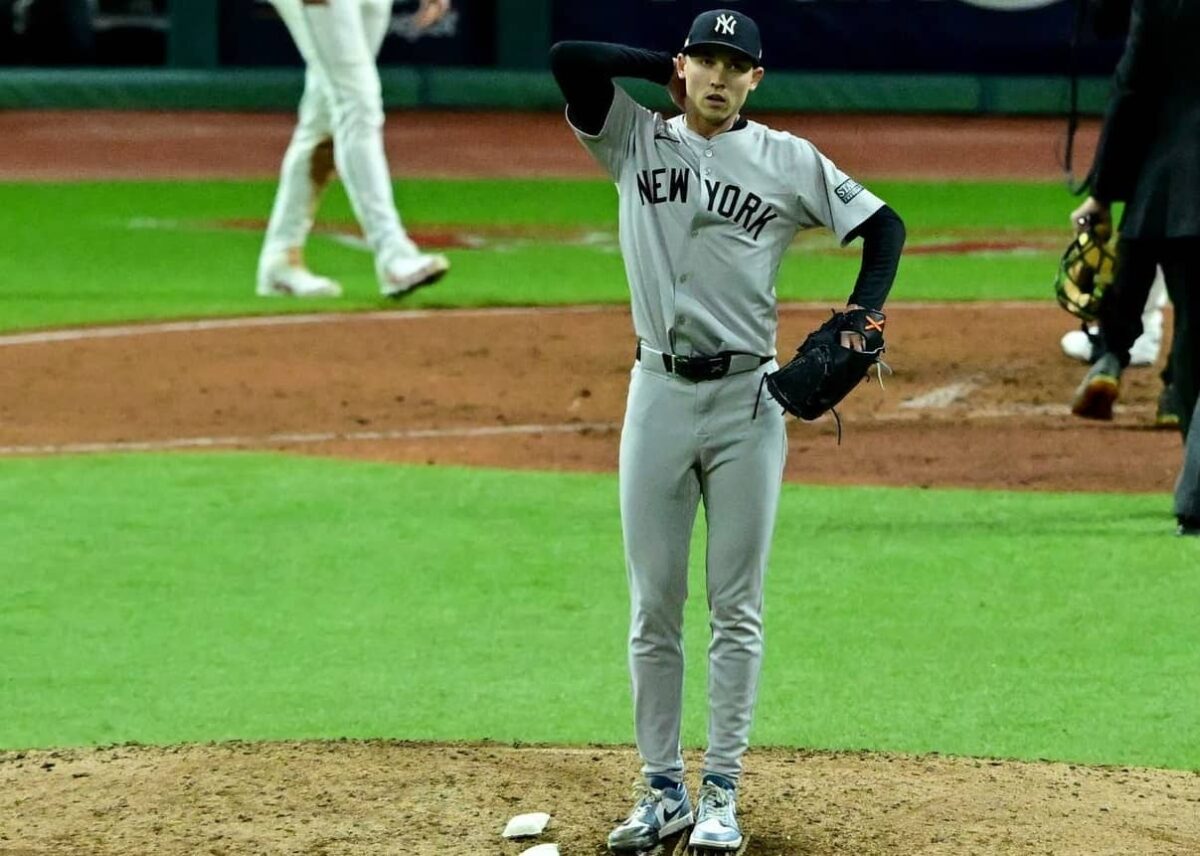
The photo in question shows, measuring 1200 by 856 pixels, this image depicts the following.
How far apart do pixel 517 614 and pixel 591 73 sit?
7.92 feet

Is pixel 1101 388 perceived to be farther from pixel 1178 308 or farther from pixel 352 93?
pixel 352 93

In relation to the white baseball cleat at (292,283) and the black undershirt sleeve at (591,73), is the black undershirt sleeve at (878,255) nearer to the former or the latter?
the black undershirt sleeve at (591,73)

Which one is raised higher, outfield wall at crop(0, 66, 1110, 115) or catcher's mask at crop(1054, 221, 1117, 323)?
catcher's mask at crop(1054, 221, 1117, 323)

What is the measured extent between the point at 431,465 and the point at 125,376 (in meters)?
2.28

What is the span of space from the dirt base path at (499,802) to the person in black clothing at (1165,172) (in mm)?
2390

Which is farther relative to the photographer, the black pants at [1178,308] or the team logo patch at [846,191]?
the black pants at [1178,308]

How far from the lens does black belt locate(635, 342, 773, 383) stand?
4266 mm

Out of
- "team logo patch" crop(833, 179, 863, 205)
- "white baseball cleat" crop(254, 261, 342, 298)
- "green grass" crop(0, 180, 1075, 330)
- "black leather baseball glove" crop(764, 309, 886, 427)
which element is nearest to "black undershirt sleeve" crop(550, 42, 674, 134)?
"team logo patch" crop(833, 179, 863, 205)

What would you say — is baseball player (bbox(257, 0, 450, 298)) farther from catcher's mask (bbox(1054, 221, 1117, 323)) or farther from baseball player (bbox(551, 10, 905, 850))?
baseball player (bbox(551, 10, 905, 850))

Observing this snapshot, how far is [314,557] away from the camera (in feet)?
23.2

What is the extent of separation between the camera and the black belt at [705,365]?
427 cm

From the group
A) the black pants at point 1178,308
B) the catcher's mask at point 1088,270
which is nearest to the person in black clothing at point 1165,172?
the black pants at point 1178,308

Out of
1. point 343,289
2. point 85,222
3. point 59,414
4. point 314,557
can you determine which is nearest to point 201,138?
point 85,222

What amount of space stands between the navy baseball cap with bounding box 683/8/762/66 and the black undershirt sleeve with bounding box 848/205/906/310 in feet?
1.23
